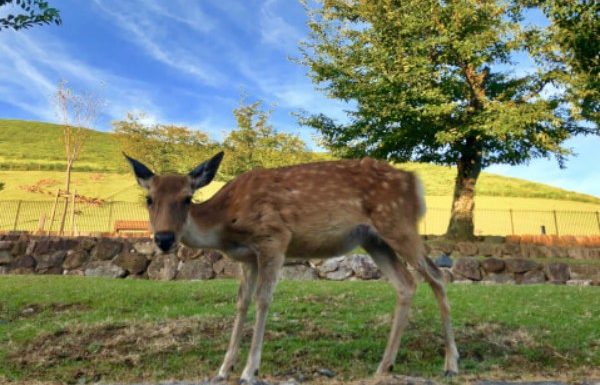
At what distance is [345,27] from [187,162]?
749 inches

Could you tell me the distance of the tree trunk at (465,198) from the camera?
2840 centimetres

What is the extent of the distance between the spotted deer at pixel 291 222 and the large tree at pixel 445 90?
18.1 meters

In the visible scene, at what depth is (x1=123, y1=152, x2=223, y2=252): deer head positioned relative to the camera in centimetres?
589

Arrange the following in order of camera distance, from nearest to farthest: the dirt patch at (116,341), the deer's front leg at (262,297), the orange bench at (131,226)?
the deer's front leg at (262,297) → the dirt patch at (116,341) → the orange bench at (131,226)

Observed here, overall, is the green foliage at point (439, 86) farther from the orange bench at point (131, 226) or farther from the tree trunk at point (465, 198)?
the orange bench at point (131, 226)

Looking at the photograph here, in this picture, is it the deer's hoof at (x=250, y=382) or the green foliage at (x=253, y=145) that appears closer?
the deer's hoof at (x=250, y=382)

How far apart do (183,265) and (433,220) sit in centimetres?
3378

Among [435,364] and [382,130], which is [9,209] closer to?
[382,130]

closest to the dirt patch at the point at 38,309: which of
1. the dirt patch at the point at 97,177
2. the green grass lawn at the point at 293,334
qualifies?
the green grass lawn at the point at 293,334

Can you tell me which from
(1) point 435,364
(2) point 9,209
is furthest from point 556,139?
(2) point 9,209

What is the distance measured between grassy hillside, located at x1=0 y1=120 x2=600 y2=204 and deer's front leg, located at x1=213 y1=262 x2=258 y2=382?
44.3 m

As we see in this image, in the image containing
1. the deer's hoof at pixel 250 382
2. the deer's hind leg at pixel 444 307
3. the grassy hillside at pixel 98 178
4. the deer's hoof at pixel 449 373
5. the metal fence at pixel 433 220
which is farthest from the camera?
the grassy hillside at pixel 98 178

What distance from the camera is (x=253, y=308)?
1105 cm

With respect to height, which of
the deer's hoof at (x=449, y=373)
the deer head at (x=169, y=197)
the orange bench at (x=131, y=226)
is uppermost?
the orange bench at (x=131, y=226)
